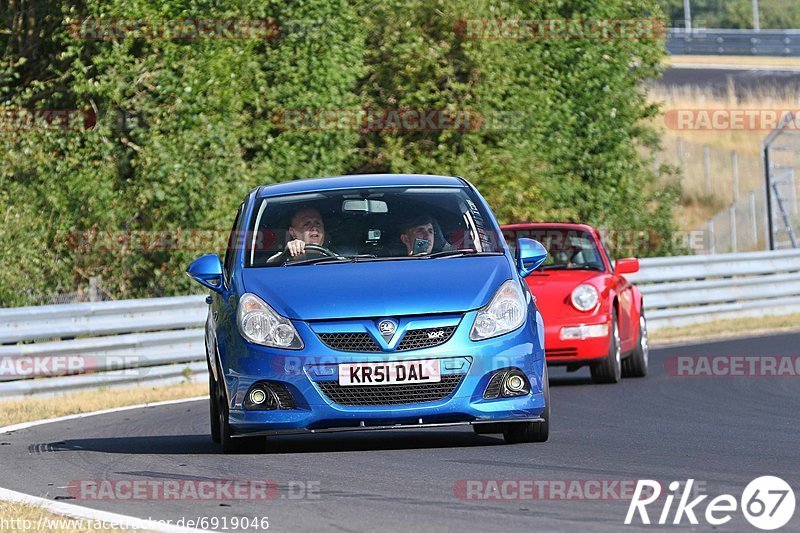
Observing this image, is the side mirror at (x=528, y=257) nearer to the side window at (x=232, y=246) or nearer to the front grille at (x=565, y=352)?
the side window at (x=232, y=246)

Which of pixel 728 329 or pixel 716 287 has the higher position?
pixel 716 287

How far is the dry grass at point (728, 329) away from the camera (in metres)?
22.6

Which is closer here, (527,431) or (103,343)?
(527,431)

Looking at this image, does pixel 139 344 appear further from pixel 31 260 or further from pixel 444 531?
pixel 444 531

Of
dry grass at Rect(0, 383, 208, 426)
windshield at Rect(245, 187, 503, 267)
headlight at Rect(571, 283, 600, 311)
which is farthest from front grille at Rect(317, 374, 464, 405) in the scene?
headlight at Rect(571, 283, 600, 311)

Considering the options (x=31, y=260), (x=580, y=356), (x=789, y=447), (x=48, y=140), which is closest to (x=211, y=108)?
(x=48, y=140)

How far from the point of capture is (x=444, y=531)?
20.4 feet

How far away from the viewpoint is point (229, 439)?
931 cm

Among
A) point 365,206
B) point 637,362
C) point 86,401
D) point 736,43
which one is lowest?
point 736,43

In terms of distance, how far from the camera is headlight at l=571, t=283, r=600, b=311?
14664 mm

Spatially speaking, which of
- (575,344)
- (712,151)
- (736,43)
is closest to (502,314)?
(575,344)

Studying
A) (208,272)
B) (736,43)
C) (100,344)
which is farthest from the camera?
(736,43)

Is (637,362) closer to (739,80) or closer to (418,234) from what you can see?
(418,234)

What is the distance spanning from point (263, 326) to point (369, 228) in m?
1.14
